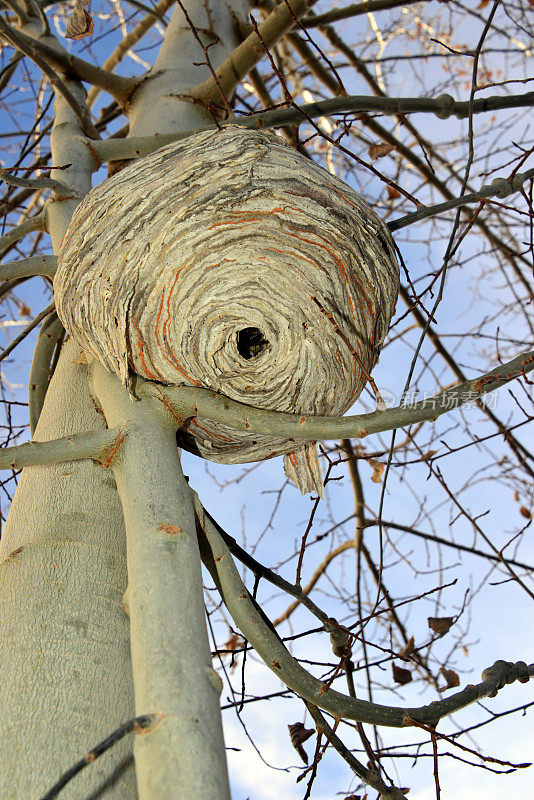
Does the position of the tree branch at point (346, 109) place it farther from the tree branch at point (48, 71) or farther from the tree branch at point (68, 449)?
the tree branch at point (68, 449)

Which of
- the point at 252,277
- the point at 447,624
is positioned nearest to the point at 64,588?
the point at 252,277

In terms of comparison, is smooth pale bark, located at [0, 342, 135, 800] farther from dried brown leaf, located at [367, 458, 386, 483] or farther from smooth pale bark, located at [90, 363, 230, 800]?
dried brown leaf, located at [367, 458, 386, 483]

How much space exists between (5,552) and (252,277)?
0.95 m

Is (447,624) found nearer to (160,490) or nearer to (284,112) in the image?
(160,490)

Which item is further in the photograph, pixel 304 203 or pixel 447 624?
pixel 447 624

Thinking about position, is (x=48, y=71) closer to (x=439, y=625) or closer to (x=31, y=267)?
Result: (x=31, y=267)

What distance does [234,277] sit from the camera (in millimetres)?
1902

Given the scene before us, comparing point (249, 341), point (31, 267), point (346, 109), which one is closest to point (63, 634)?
point (249, 341)

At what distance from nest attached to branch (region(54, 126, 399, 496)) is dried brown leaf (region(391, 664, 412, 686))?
1207 mm

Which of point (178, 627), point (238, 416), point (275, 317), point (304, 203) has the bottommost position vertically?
point (178, 627)

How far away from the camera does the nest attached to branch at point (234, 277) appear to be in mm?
1886

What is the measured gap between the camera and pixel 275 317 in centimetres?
190

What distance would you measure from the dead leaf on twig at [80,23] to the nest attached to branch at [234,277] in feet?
3.90

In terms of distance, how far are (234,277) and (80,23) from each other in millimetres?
1615
